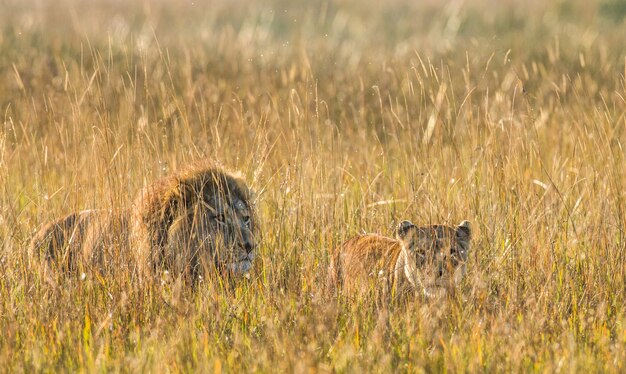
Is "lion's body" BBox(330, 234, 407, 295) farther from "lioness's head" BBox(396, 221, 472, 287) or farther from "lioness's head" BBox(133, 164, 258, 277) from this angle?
"lioness's head" BBox(133, 164, 258, 277)

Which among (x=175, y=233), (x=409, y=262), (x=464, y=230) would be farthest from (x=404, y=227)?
(x=175, y=233)

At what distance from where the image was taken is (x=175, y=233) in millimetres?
6309

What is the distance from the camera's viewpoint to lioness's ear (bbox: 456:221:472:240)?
6.30m

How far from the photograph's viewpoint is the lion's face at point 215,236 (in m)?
6.23

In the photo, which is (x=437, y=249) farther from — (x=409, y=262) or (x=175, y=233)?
(x=175, y=233)

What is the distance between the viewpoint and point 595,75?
46.6 ft

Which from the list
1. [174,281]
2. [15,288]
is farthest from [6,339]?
[174,281]

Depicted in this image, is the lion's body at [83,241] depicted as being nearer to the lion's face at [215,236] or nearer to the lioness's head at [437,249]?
the lion's face at [215,236]

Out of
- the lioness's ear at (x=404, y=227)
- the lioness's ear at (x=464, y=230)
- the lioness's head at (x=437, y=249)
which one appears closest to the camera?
the lioness's head at (x=437, y=249)

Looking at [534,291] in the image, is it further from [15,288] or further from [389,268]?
[15,288]

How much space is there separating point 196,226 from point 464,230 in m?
1.62

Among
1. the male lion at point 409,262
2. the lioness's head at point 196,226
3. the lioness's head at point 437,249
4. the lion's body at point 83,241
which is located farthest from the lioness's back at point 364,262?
the lion's body at point 83,241

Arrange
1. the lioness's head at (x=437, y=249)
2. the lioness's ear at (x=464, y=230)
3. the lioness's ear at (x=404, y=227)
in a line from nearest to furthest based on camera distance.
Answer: the lioness's head at (x=437, y=249)
the lioness's ear at (x=404, y=227)
the lioness's ear at (x=464, y=230)

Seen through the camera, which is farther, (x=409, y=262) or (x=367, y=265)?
(x=367, y=265)
